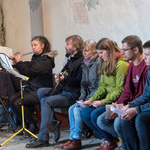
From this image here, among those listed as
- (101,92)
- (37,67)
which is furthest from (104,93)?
(37,67)

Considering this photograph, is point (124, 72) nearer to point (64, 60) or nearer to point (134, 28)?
point (134, 28)

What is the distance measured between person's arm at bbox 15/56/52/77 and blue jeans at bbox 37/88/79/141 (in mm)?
460

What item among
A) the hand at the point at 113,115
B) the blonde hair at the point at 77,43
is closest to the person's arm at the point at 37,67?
the blonde hair at the point at 77,43

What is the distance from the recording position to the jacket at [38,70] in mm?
3623

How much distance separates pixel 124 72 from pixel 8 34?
12.2 ft

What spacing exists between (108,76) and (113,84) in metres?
0.10

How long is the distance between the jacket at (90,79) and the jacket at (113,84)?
0.52ft

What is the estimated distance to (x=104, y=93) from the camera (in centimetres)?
297

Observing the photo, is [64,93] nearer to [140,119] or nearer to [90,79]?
[90,79]

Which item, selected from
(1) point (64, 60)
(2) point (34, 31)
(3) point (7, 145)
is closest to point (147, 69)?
(3) point (7, 145)

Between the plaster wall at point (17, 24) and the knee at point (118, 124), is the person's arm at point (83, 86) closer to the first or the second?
the knee at point (118, 124)

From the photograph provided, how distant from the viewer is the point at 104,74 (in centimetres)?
291

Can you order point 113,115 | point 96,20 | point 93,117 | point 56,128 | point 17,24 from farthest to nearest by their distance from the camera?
point 17,24
point 96,20
point 56,128
point 93,117
point 113,115

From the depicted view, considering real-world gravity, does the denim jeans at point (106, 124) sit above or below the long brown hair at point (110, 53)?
below
